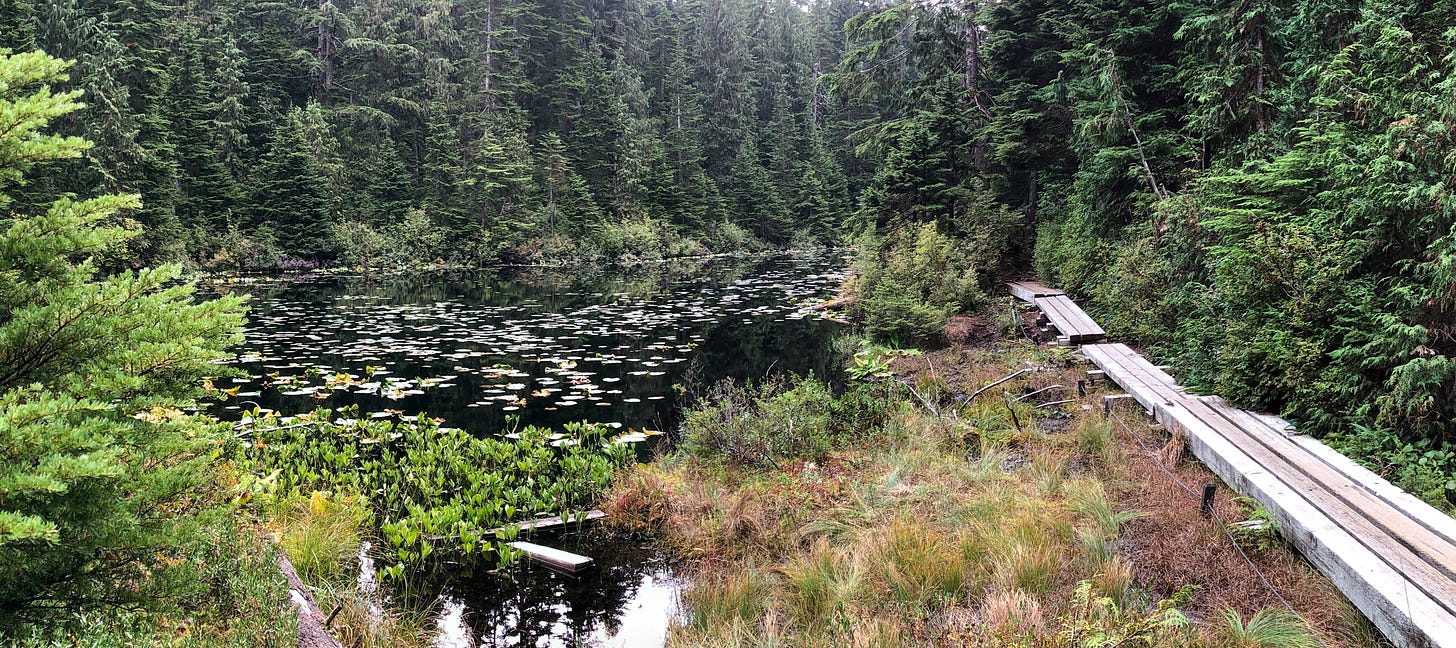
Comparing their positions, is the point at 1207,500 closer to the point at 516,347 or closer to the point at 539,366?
the point at 539,366

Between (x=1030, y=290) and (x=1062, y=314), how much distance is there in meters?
3.12

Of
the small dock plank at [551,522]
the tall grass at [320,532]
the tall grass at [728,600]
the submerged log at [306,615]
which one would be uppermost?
the submerged log at [306,615]

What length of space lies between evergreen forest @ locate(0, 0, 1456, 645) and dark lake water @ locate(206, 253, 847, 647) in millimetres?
1562

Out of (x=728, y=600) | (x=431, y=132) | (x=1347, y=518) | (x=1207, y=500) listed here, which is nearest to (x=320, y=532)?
(x=728, y=600)

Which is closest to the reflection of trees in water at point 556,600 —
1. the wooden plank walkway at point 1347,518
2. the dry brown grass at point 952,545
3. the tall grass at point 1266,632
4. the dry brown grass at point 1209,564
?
the dry brown grass at point 952,545

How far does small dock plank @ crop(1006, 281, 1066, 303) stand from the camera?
13788 mm

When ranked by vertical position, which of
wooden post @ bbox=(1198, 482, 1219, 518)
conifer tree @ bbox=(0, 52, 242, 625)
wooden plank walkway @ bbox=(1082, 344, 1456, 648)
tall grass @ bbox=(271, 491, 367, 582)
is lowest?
tall grass @ bbox=(271, 491, 367, 582)

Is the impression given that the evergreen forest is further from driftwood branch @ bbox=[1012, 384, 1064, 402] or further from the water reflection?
the water reflection

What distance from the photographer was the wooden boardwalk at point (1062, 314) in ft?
33.1

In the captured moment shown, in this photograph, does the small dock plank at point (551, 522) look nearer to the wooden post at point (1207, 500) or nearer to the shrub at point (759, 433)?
the shrub at point (759, 433)

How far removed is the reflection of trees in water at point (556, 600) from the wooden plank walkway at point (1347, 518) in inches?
144

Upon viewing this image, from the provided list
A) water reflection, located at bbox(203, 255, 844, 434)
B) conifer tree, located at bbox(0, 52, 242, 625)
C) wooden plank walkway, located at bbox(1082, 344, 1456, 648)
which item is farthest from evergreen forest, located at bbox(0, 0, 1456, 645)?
water reflection, located at bbox(203, 255, 844, 434)

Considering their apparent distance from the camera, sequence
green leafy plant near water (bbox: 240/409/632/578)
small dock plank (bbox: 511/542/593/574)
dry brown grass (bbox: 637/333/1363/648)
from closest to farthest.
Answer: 1. dry brown grass (bbox: 637/333/1363/648)
2. small dock plank (bbox: 511/542/593/574)
3. green leafy plant near water (bbox: 240/409/632/578)

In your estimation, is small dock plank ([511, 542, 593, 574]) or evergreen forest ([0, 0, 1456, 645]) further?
small dock plank ([511, 542, 593, 574])
